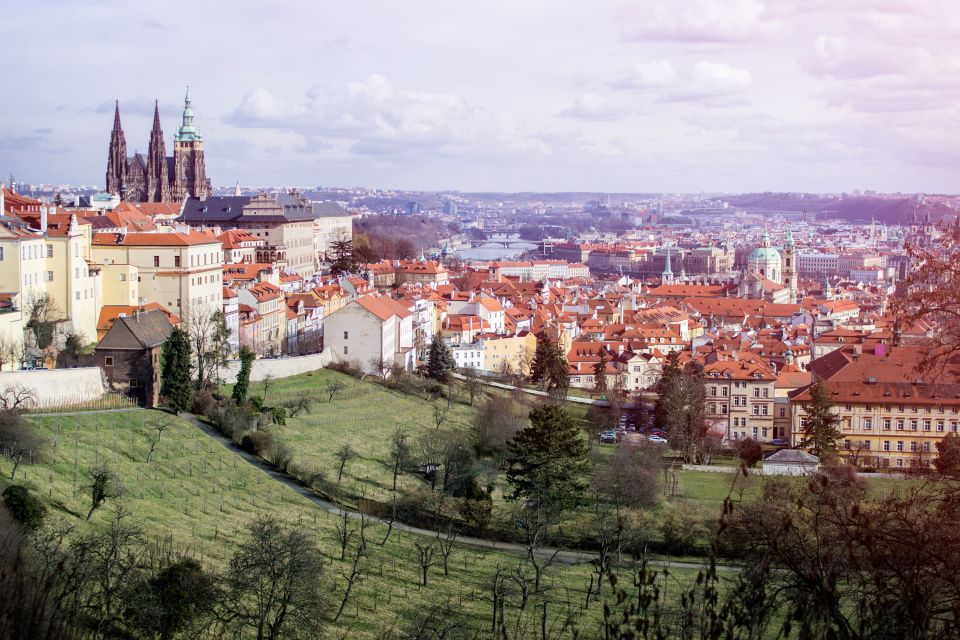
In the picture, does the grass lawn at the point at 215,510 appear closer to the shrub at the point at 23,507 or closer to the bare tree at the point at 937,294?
the shrub at the point at 23,507

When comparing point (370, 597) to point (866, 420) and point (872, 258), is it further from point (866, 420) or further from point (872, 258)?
point (872, 258)

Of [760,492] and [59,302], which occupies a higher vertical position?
[59,302]

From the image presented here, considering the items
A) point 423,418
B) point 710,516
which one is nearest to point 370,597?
point 710,516

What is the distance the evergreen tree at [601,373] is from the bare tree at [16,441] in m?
26.6

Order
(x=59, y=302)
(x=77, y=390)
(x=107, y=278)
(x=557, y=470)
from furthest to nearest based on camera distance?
(x=107, y=278) → (x=59, y=302) → (x=557, y=470) → (x=77, y=390)

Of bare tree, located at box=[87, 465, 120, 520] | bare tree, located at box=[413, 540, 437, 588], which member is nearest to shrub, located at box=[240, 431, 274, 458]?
bare tree, located at box=[87, 465, 120, 520]

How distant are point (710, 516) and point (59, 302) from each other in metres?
15.1

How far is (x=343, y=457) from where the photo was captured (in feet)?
82.2

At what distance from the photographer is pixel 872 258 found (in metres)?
133

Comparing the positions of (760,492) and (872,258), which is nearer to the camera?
(760,492)

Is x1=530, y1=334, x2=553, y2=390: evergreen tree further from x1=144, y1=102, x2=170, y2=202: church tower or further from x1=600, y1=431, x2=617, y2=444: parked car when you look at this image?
x1=144, y1=102, x2=170, y2=202: church tower

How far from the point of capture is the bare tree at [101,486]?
17594mm

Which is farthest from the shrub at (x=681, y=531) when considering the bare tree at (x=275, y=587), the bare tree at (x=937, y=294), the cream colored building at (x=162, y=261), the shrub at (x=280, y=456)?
the bare tree at (x=937, y=294)

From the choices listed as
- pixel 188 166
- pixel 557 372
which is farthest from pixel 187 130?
pixel 557 372
